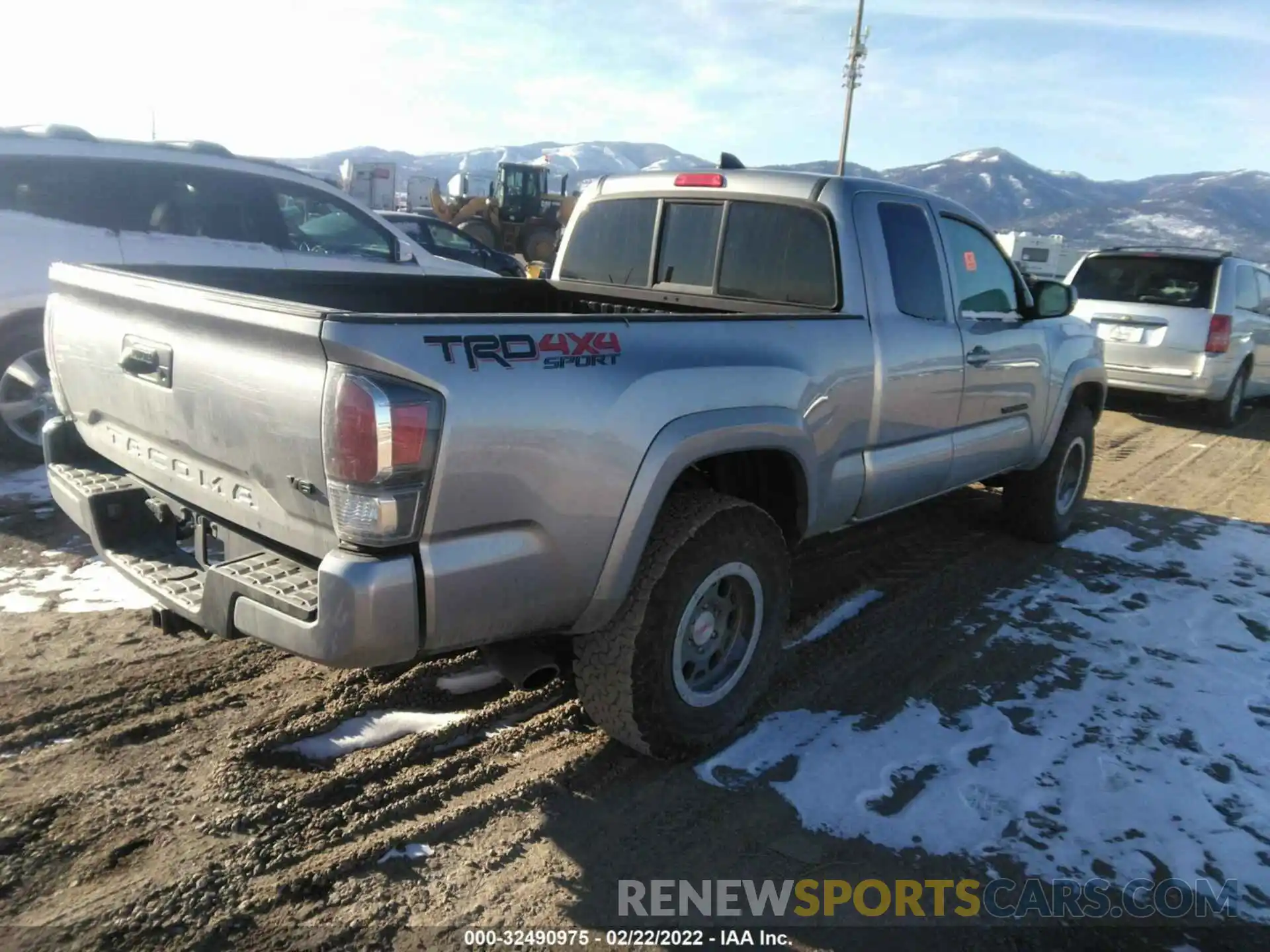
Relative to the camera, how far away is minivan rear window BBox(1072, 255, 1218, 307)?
999cm

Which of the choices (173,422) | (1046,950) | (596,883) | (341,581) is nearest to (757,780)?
(596,883)

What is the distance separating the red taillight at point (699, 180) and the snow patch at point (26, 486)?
3875mm

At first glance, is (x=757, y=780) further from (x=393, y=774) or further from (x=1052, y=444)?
(x=1052, y=444)

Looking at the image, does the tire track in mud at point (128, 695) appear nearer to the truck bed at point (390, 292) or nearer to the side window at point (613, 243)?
the truck bed at point (390, 292)

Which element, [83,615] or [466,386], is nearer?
[466,386]

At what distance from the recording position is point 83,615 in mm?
3934

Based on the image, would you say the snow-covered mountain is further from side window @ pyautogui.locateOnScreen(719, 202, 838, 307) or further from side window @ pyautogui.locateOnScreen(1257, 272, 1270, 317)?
side window @ pyautogui.locateOnScreen(719, 202, 838, 307)

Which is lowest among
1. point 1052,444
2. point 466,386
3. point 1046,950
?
point 1046,950

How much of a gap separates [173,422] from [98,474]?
2.50ft

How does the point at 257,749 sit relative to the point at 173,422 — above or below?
below

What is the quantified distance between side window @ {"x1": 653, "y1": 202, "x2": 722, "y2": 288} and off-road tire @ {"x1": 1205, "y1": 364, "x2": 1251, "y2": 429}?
8543 mm

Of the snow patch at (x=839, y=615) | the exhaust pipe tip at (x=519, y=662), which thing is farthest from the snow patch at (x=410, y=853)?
the snow patch at (x=839, y=615)

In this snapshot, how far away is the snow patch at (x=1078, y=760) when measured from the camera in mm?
2893

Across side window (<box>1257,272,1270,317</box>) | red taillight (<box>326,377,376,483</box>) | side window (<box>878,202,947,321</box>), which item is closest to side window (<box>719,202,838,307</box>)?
side window (<box>878,202,947,321</box>)
